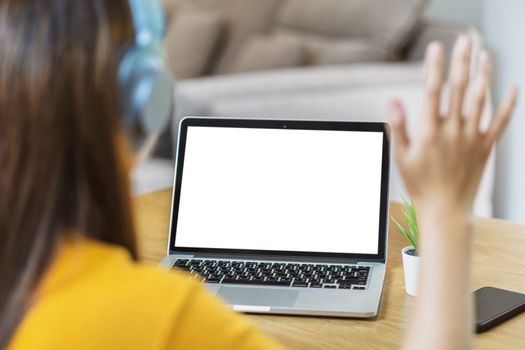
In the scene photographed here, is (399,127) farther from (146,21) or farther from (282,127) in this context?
(282,127)

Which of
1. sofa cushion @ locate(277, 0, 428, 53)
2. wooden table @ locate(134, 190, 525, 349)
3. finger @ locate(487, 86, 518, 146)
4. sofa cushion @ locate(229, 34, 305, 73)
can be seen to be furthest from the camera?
sofa cushion @ locate(229, 34, 305, 73)

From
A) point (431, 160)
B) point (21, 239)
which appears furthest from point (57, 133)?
point (431, 160)

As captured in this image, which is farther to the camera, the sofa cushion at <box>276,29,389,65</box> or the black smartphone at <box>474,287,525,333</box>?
the sofa cushion at <box>276,29,389,65</box>

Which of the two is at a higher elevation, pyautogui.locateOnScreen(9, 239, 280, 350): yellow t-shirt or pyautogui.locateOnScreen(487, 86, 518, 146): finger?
pyautogui.locateOnScreen(487, 86, 518, 146): finger

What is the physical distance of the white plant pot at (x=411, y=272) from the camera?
1263mm

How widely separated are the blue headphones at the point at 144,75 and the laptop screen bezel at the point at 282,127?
1.82ft

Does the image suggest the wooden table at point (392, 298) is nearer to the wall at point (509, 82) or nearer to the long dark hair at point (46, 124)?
the long dark hair at point (46, 124)

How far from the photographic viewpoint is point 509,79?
314 cm

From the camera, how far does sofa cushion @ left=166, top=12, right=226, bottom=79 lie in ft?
12.2

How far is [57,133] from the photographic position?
0.73 meters

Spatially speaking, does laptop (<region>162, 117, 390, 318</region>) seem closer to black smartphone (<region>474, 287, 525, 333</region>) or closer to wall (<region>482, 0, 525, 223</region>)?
black smartphone (<region>474, 287, 525, 333</region>)

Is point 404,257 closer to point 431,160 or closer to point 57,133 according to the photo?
point 431,160

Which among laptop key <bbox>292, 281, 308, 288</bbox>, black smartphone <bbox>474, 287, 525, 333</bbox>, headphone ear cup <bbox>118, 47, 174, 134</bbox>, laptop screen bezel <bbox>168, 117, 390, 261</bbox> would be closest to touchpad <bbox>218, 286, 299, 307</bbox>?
laptop key <bbox>292, 281, 308, 288</bbox>

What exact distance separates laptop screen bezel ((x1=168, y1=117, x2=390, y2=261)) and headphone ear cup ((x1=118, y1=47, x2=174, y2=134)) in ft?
1.81
